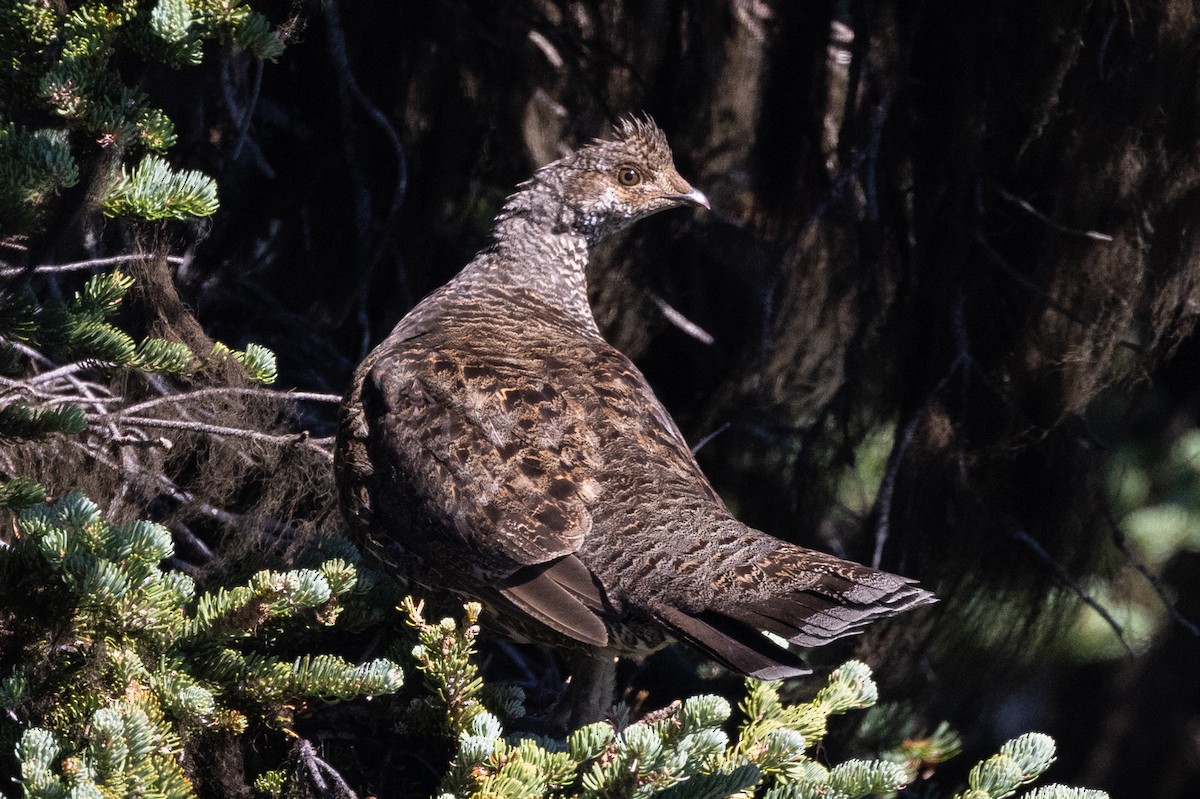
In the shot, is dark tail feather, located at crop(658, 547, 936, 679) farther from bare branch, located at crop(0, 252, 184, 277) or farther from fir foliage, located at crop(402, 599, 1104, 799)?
bare branch, located at crop(0, 252, 184, 277)

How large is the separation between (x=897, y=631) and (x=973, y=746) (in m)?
0.51

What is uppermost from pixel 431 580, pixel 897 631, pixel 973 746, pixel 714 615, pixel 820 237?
pixel 820 237

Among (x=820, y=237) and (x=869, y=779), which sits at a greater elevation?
(x=820, y=237)

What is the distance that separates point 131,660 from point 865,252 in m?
2.76

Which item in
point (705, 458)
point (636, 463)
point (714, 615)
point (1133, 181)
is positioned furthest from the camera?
point (705, 458)

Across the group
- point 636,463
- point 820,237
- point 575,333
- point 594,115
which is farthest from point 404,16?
point 636,463

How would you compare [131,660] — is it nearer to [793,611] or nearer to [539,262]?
[793,611]

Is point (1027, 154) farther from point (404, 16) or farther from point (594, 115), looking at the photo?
point (404, 16)

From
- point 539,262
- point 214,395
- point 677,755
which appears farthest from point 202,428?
point 677,755

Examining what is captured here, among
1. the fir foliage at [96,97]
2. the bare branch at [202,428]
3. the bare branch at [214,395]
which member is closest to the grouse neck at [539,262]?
the bare branch at [214,395]

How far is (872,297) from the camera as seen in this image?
4152mm

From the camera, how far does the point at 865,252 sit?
4156mm

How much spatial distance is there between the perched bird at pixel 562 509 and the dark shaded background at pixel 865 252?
79 cm

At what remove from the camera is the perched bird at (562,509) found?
2.51 metres
